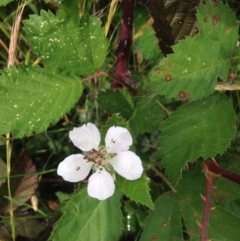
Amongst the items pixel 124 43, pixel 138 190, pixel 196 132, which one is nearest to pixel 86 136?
pixel 138 190

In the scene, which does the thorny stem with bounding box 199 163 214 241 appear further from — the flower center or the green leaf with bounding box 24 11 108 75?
the green leaf with bounding box 24 11 108 75

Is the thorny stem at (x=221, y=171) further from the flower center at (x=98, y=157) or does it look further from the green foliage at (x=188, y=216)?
A: the flower center at (x=98, y=157)

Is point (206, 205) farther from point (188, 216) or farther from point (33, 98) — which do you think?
point (33, 98)

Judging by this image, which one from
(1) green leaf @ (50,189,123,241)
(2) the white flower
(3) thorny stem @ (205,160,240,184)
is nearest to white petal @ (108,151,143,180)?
(2) the white flower

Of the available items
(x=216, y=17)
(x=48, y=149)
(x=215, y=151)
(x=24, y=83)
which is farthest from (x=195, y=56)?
(x=48, y=149)

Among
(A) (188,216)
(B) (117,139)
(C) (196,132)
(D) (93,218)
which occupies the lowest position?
(A) (188,216)

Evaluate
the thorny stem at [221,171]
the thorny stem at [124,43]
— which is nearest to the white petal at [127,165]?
the thorny stem at [221,171]
